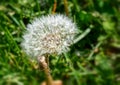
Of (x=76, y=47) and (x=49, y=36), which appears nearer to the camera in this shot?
(x=49, y=36)

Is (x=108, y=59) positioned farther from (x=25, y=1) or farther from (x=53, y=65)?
(x=25, y=1)

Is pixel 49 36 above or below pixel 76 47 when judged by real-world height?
below

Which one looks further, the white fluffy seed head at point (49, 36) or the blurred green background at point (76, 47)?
the blurred green background at point (76, 47)

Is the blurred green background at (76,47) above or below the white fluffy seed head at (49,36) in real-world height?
above

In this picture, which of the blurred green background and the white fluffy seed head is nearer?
the white fluffy seed head

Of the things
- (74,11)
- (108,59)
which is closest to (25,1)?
(74,11)
